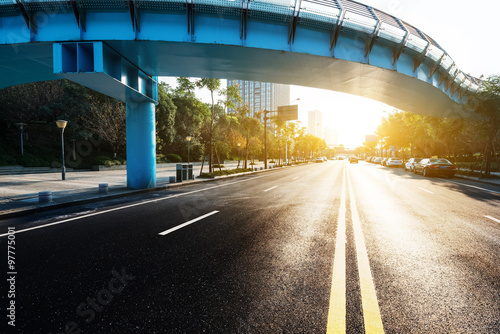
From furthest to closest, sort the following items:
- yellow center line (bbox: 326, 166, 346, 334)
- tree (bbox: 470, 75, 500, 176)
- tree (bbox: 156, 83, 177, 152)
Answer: tree (bbox: 156, 83, 177, 152) < tree (bbox: 470, 75, 500, 176) < yellow center line (bbox: 326, 166, 346, 334)

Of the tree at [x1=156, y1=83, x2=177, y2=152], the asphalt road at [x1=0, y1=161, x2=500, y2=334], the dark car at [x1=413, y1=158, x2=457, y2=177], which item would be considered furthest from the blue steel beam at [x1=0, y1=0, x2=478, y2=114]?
the tree at [x1=156, y1=83, x2=177, y2=152]

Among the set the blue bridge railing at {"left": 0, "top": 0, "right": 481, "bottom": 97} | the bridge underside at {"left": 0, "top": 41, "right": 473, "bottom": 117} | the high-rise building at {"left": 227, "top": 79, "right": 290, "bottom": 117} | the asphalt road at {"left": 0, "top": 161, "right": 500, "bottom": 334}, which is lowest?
the asphalt road at {"left": 0, "top": 161, "right": 500, "bottom": 334}

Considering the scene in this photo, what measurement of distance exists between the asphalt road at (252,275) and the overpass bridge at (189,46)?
235 inches

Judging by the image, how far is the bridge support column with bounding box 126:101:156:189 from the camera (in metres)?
11.1

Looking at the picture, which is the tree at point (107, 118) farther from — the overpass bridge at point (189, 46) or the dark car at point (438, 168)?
the dark car at point (438, 168)

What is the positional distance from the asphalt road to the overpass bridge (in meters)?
5.98

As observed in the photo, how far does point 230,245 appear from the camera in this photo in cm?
411

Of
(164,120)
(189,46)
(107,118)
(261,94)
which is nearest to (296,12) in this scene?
(189,46)

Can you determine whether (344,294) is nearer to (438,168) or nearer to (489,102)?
(438,168)

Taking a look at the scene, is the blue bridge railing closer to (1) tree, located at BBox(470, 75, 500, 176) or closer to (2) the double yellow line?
(2) the double yellow line

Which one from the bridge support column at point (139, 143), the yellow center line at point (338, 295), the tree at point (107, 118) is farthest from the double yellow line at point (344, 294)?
the tree at point (107, 118)

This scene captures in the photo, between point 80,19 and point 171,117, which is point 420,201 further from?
point 171,117

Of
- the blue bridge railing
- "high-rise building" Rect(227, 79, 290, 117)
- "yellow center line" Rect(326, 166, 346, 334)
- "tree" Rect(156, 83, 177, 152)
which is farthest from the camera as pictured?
"high-rise building" Rect(227, 79, 290, 117)

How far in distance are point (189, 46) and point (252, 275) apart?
28.6 ft
